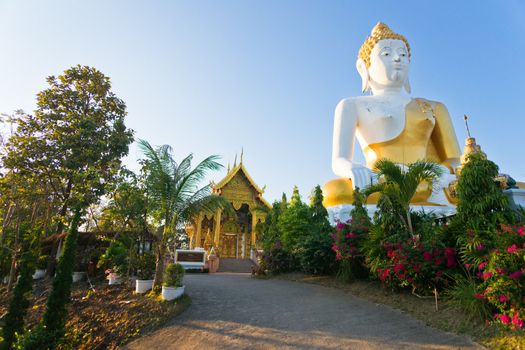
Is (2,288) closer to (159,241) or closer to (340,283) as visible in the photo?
(159,241)

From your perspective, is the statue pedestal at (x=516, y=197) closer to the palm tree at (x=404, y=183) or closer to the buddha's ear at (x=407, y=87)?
the palm tree at (x=404, y=183)

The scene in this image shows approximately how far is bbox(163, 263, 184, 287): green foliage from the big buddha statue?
6.15 metres

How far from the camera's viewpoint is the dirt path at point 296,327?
4527mm

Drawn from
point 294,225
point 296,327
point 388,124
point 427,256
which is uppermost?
point 388,124

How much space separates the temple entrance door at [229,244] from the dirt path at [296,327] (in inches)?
648

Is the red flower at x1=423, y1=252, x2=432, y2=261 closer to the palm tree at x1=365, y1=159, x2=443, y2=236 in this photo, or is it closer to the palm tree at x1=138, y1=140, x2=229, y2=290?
the palm tree at x1=365, y1=159, x2=443, y2=236

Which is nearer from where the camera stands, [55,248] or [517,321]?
[517,321]

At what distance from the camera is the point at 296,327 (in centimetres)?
533

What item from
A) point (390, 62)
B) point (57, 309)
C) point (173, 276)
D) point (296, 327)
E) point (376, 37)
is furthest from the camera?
point (376, 37)

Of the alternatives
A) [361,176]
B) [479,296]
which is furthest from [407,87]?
[479,296]

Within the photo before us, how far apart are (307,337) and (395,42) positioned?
39.3ft

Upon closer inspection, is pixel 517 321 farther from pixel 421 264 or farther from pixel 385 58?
pixel 385 58

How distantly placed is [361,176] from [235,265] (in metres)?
12.1

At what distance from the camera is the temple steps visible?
65.6ft
